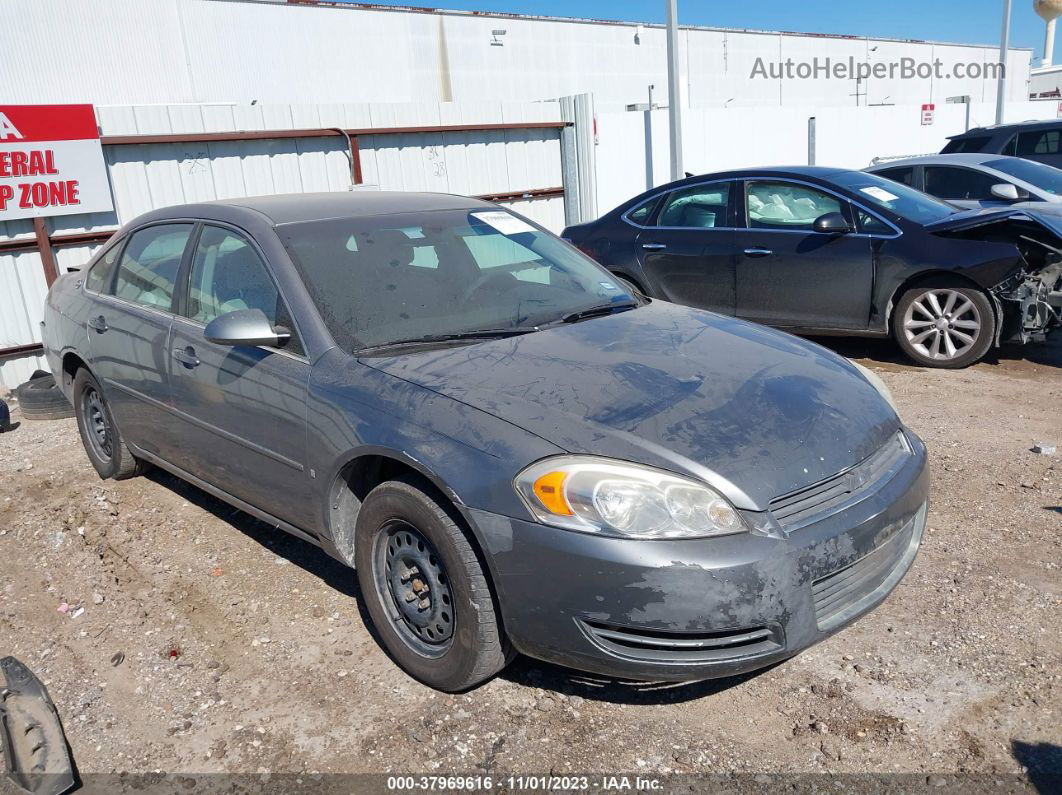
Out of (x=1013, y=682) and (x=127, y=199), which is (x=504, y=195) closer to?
(x=127, y=199)

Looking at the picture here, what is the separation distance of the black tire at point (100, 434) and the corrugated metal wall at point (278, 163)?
288 centimetres

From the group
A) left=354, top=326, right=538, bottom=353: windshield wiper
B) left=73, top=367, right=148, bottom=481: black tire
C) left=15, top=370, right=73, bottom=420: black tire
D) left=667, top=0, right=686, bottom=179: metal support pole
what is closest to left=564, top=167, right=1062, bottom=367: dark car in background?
left=354, top=326, right=538, bottom=353: windshield wiper

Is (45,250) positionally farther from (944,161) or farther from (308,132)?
(944,161)

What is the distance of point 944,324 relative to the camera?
6.80 metres

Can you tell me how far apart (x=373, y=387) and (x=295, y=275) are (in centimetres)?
74

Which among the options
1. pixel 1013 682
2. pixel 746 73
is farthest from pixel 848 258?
pixel 746 73

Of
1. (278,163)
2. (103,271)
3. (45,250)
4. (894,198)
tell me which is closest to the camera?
(103,271)

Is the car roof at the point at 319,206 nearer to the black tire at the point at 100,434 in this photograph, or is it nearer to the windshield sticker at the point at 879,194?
the black tire at the point at 100,434

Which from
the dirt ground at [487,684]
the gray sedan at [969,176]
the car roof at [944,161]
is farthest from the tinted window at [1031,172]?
the dirt ground at [487,684]

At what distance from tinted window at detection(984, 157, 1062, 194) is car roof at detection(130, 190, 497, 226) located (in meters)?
7.47

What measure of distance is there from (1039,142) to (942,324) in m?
7.53

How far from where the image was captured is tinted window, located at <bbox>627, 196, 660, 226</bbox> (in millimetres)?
7984

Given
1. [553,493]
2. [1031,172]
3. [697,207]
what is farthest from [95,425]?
[1031,172]

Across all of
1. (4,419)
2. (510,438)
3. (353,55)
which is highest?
(353,55)
